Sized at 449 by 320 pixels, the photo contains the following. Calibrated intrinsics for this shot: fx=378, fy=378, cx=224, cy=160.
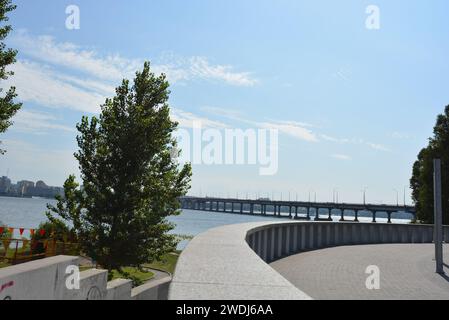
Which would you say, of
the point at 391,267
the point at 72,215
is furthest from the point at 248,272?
the point at 72,215

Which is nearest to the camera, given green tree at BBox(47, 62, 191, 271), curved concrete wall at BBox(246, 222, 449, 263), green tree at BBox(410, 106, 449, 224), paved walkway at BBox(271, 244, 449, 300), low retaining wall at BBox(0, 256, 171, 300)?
low retaining wall at BBox(0, 256, 171, 300)

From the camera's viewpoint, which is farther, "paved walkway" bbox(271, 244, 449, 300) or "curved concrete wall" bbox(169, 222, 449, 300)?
"paved walkway" bbox(271, 244, 449, 300)

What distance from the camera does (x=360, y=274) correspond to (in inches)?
416

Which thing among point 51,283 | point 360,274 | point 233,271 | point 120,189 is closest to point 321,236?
point 360,274

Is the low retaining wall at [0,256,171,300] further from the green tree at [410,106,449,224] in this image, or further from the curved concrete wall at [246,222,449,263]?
the green tree at [410,106,449,224]

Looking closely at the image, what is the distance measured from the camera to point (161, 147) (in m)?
19.9

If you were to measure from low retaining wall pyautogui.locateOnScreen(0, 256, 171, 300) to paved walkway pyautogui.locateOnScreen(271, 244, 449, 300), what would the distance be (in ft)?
13.9

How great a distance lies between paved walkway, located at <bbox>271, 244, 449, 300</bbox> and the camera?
8.38 m

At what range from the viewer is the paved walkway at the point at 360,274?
27.5ft

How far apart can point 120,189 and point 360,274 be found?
481 inches

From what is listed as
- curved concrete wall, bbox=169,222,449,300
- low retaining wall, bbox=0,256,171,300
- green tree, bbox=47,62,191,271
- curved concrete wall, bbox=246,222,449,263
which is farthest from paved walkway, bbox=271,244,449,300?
green tree, bbox=47,62,191,271

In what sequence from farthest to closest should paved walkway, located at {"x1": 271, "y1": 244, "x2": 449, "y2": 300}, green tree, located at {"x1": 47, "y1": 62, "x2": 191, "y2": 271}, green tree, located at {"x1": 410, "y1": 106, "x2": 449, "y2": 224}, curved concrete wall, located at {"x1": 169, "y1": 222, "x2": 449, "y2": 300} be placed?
green tree, located at {"x1": 410, "y1": 106, "x2": 449, "y2": 224} < green tree, located at {"x1": 47, "y1": 62, "x2": 191, "y2": 271} < paved walkway, located at {"x1": 271, "y1": 244, "x2": 449, "y2": 300} < curved concrete wall, located at {"x1": 169, "y1": 222, "x2": 449, "y2": 300}
